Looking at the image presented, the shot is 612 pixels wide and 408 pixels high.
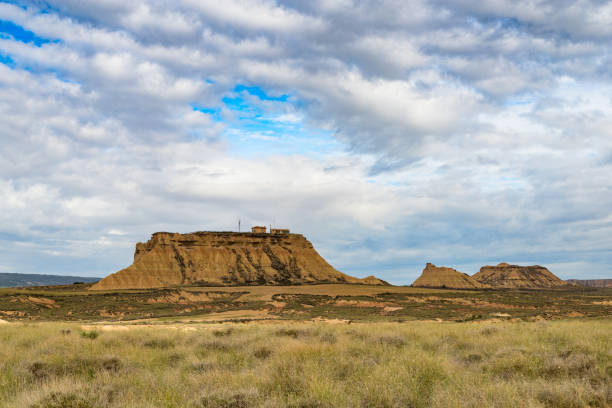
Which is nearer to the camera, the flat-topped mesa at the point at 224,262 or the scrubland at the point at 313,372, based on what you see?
Answer: the scrubland at the point at 313,372

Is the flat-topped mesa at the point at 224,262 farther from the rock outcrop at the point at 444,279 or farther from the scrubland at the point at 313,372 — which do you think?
the scrubland at the point at 313,372

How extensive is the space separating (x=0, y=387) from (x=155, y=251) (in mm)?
112968

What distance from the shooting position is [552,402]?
21.9 ft

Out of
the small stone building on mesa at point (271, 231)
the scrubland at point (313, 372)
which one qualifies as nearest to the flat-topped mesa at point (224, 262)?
the small stone building on mesa at point (271, 231)

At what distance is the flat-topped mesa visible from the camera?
4259 inches

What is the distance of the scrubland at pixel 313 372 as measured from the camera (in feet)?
22.4

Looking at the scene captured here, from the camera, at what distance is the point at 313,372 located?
27.3ft

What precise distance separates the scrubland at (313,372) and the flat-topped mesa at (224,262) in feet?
313

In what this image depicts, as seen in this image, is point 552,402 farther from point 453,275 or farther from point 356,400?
point 453,275

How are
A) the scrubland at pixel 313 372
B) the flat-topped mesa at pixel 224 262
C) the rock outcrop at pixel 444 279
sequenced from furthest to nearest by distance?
1. the rock outcrop at pixel 444 279
2. the flat-topped mesa at pixel 224 262
3. the scrubland at pixel 313 372

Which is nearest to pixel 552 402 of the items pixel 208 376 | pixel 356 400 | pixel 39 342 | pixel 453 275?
pixel 356 400

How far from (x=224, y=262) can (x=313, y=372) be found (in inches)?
4547

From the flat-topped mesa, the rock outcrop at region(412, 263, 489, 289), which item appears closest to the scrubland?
the flat-topped mesa

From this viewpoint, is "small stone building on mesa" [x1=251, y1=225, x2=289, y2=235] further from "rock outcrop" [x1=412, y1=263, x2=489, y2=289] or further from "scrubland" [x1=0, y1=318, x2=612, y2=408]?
"scrubland" [x1=0, y1=318, x2=612, y2=408]
